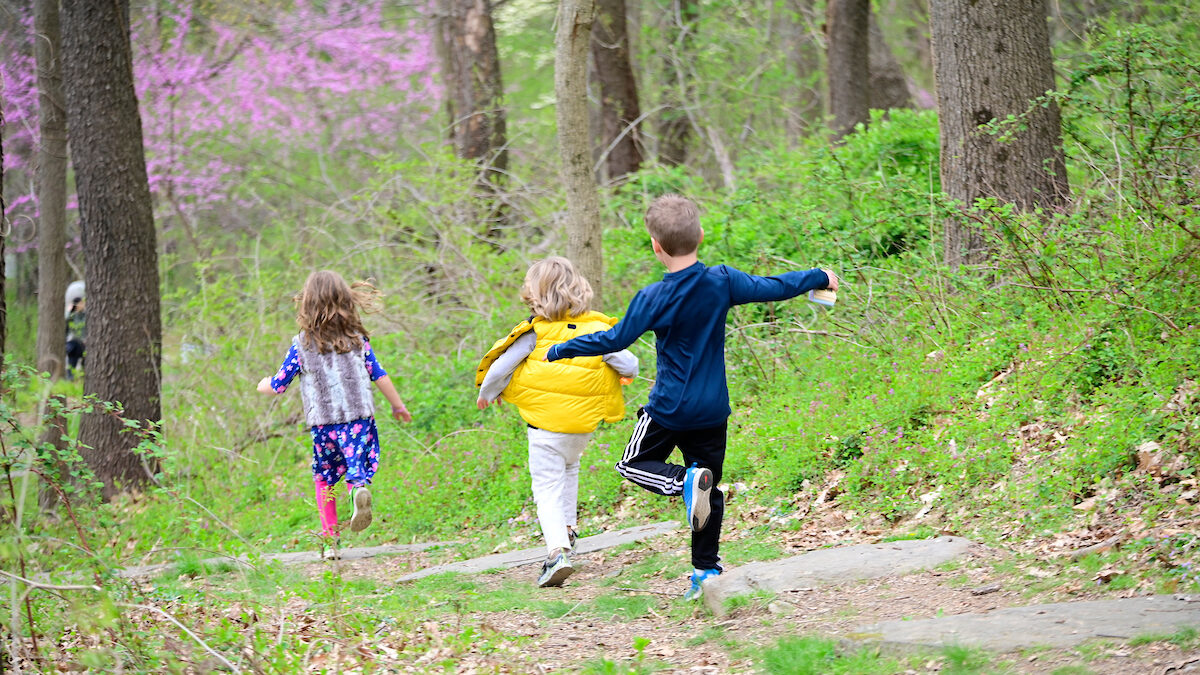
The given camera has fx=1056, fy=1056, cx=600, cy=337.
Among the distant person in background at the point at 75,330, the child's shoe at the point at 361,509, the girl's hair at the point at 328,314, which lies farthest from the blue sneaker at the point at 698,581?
the distant person in background at the point at 75,330

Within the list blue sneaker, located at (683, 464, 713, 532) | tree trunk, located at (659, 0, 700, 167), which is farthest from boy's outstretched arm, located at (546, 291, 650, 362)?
tree trunk, located at (659, 0, 700, 167)

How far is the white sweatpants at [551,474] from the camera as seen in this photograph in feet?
18.9

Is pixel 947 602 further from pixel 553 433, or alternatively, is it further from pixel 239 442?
pixel 239 442

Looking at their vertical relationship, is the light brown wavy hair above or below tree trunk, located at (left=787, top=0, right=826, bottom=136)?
below

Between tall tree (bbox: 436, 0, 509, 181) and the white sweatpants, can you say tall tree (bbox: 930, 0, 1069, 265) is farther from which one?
tall tree (bbox: 436, 0, 509, 181)

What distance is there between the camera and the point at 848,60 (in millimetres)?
13617

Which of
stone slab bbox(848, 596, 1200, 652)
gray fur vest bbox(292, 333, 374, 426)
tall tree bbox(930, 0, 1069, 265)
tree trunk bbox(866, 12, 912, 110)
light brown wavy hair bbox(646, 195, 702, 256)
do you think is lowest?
stone slab bbox(848, 596, 1200, 652)

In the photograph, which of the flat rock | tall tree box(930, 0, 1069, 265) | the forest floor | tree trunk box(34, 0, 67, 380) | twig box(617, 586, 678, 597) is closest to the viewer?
the forest floor

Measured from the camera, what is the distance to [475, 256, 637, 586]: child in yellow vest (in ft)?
18.5

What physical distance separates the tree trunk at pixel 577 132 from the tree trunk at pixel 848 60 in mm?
5826

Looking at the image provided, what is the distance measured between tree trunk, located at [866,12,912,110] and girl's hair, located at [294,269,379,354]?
10.8 meters

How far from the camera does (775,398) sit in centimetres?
789

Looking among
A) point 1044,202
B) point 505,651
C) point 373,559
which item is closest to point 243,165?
point 373,559

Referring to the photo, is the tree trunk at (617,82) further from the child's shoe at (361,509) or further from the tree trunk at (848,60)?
the child's shoe at (361,509)
